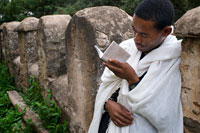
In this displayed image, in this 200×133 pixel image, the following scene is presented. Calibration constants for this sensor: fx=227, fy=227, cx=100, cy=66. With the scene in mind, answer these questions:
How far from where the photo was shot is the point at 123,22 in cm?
213

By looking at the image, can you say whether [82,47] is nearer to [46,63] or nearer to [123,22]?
[123,22]

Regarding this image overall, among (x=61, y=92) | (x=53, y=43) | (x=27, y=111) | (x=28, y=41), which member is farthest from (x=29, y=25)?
(x=61, y=92)

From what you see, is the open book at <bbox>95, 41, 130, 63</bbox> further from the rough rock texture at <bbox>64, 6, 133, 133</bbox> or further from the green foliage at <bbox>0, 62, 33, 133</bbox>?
the green foliage at <bbox>0, 62, 33, 133</bbox>

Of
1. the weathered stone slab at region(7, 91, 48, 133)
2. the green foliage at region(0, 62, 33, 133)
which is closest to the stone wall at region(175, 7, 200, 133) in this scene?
the weathered stone slab at region(7, 91, 48, 133)

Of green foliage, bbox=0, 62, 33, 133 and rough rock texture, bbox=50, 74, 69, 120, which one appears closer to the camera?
rough rock texture, bbox=50, 74, 69, 120

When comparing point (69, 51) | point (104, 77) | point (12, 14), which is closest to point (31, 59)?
point (69, 51)

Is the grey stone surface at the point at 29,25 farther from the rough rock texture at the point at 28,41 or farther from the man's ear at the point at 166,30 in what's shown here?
the man's ear at the point at 166,30

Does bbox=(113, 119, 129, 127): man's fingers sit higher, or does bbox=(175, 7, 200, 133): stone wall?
bbox=(175, 7, 200, 133): stone wall

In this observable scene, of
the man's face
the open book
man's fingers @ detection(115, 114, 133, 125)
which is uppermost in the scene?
the man's face

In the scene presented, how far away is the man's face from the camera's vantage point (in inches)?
48.5

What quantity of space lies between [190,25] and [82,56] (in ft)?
4.39

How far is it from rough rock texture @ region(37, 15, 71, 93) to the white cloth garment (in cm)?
227

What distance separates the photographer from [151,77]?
4.01 feet

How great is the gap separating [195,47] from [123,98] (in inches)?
19.8
